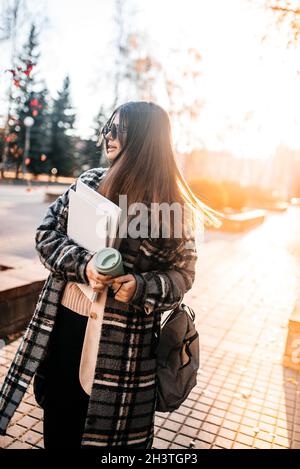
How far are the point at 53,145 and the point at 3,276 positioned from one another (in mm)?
32611

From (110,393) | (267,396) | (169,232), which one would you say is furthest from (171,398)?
(267,396)

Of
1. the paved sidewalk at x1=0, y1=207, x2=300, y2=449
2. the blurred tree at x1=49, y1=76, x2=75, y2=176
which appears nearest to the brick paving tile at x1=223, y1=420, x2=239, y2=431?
the paved sidewalk at x1=0, y1=207, x2=300, y2=449

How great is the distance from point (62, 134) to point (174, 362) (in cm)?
3600

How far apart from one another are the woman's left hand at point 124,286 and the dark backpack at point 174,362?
0.39 meters

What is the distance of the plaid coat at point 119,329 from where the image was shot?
1.79 m

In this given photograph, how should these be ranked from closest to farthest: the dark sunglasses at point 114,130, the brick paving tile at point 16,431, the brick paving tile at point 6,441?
the dark sunglasses at point 114,130
the brick paving tile at point 6,441
the brick paving tile at point 16,431

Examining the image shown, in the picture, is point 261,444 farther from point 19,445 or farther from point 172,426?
point 19,445

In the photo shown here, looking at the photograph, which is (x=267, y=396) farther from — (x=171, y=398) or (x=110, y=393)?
(x=110, y=393)

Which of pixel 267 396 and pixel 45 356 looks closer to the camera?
pixel 45 356

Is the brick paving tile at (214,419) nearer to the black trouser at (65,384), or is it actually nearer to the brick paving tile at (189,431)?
the brick paving tile at (189,431)

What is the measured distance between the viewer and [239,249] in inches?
499

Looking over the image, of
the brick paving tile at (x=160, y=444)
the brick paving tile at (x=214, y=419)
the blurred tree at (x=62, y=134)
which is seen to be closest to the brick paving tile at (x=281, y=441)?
the brick paving tile at (x=214, y=419)
